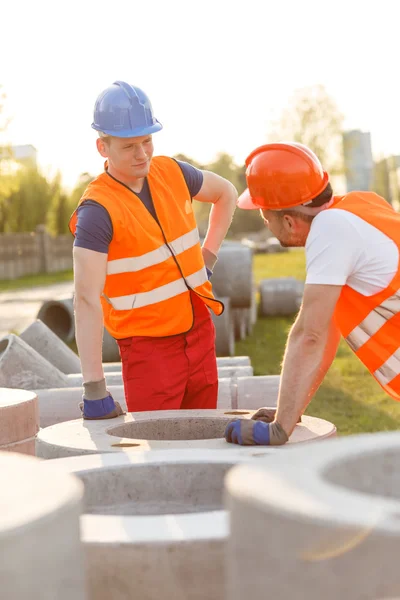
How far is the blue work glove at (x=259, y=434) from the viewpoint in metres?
3.41

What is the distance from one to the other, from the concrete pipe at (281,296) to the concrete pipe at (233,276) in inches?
132

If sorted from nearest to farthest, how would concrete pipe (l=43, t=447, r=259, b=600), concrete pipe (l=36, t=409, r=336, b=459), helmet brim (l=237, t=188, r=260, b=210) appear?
1. concrete pipe (l=43, t=447, r=259, b=600)
2. concrete pipe (l=36, t=409, r=336, b=459)
3. helmet brim (l=237, t=188, r=260, b=210)

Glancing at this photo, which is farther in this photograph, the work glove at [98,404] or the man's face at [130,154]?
the man's face at [130,154]

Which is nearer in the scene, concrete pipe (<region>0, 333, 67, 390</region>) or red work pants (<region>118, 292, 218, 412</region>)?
red work pants (<region>118, 292, 218, 412</region>)

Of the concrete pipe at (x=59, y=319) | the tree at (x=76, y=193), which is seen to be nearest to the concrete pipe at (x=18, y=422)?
the concrete pipe at (x=59, y=319)

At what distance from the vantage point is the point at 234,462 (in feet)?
10.1

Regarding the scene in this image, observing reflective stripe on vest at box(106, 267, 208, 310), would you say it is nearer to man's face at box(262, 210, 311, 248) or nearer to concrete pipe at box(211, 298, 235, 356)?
man's face at box(262, 210, 311, 248)

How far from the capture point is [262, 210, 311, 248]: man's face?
374 cm

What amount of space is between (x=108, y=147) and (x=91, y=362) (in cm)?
106

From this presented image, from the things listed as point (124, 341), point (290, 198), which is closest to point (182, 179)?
A: point (124, 341)

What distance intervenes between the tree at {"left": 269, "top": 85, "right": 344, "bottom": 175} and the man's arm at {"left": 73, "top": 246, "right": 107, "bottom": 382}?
66.4 m

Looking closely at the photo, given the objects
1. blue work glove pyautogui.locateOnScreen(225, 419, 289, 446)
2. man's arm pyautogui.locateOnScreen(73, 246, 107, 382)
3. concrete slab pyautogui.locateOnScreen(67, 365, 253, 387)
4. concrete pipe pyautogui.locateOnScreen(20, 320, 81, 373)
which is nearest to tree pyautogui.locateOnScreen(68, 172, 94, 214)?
concrete pipe pyautogui.locateOnScreen(20, 320, 81, 373)

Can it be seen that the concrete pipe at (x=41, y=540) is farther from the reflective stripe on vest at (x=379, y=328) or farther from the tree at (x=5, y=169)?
the tree at (x=5, y=169)

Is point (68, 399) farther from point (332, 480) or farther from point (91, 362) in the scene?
point (332, 480)
